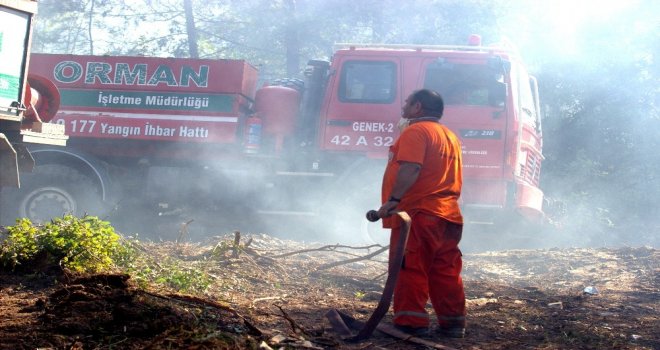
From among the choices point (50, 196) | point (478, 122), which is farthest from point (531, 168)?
point (50, 196)

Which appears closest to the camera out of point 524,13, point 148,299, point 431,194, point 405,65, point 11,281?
point 148,299

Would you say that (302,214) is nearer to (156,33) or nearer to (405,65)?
(405,65)

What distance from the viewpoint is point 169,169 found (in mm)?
9961

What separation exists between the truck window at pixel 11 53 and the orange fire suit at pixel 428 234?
12.7 feet

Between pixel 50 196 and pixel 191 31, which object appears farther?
pixel 191 31

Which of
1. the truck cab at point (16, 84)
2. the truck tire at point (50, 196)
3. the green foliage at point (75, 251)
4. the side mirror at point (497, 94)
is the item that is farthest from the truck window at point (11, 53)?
the side mirror at point (497, 94)

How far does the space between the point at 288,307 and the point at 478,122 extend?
4.87 metres

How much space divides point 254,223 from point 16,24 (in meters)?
4.34

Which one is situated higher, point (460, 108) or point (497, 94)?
point (497, 94)

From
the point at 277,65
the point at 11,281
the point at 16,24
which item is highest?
the point at 277,65

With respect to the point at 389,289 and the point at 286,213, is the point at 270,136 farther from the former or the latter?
the point at 389,289

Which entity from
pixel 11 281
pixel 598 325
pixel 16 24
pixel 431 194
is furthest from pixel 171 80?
pixel 598 325

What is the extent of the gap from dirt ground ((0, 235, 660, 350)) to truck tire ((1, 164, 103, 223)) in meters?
2.00

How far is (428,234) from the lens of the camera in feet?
15.1
